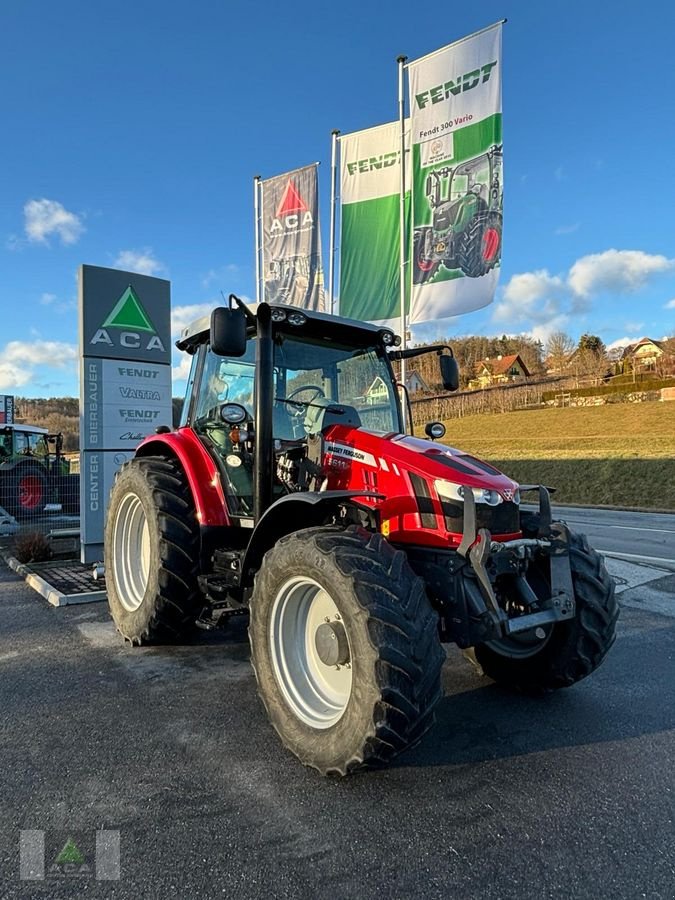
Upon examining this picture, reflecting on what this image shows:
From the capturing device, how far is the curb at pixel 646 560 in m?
7.47

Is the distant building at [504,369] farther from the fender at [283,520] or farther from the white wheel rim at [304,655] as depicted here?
the white wheel rim at [304,655]

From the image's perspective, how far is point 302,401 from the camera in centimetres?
388

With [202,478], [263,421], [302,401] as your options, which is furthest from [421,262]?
[263,421]

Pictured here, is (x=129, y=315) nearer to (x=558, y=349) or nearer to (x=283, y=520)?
Result: (x=283, y=520)

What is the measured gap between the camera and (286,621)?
3.07 metres

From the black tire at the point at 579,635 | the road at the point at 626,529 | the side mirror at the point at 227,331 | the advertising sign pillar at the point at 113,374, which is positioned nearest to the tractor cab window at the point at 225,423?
the side mirror at the point at 227,331

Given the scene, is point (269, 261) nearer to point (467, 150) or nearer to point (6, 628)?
point (467, 150)

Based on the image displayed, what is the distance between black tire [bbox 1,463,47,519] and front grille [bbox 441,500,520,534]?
9.60 metres

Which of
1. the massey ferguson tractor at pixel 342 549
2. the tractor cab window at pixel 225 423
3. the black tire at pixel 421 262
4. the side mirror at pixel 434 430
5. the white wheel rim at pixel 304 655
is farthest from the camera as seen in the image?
the black tire at pixel 421 262

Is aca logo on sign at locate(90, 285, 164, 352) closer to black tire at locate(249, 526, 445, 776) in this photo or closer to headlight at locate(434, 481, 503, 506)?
black tire at locate(249, 526, 445, 776)

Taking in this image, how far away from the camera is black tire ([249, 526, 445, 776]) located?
2.39 metres

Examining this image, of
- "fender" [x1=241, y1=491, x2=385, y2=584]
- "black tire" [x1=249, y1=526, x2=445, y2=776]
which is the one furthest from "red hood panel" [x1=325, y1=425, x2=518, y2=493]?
"black tire" [x1=249, y1=526, x2=445, y2=776]

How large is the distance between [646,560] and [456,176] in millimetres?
7592

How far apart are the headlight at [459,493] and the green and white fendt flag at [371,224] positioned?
956 centimetres
